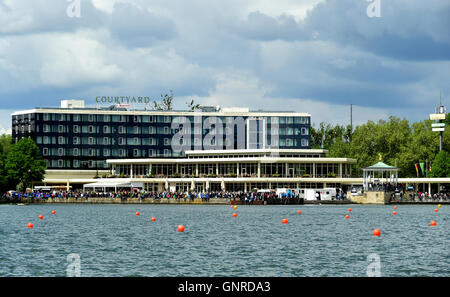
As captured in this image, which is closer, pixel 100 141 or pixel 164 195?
pixel 164 195

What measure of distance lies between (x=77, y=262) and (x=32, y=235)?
20265 millimetres

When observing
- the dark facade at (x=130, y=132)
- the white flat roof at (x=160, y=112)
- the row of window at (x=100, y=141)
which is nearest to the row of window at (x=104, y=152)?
the dark facade at (x=130, y=132)

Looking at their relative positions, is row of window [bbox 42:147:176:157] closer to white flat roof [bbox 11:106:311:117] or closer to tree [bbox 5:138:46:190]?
white flat roof [bbox 11:106:311:117]

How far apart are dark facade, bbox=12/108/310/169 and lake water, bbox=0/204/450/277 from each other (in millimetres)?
111458

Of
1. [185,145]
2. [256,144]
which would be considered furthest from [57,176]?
[256,144]

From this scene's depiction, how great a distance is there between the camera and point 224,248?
50.5 metres

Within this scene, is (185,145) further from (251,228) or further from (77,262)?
(77,262)

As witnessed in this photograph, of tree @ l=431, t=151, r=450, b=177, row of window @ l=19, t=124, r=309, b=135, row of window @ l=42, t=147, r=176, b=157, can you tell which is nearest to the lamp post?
tree @ l=431, t=151, r=450, b=177

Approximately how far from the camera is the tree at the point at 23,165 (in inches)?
5861

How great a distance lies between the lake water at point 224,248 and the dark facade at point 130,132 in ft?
366

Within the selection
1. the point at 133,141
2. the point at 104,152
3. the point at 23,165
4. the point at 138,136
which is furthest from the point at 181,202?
the point at 104,152

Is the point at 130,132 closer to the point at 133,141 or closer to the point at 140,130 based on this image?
the point at 133,141

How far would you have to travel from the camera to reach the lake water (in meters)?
40.2

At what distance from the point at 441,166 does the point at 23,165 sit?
305 ft
